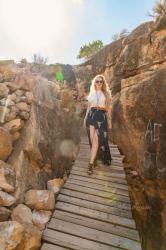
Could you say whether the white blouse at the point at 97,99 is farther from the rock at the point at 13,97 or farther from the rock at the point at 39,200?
the rock at the point at 39,200

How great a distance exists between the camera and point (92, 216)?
4395mm

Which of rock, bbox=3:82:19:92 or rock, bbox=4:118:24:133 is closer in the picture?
rock, bbox=4:118:24:133

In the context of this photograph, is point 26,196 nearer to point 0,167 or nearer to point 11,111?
point 0,167

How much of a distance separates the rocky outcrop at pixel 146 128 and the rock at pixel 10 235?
14.8ft

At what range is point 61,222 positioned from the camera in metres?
4.12

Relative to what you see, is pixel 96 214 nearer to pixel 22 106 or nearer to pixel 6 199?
pixel 6 199

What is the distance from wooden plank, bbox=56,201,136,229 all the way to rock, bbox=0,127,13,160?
124 centimetres

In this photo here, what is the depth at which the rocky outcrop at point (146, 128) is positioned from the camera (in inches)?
275

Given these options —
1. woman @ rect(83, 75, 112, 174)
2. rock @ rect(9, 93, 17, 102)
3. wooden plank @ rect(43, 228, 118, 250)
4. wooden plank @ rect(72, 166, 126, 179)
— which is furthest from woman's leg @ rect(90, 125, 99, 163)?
wooden plank @ rect(43, 228, 118, 250)

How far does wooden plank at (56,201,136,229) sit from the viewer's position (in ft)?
14.3

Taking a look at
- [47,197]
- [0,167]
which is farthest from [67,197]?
[0,167]

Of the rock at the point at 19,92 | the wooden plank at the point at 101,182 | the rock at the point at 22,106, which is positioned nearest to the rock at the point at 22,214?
the wooden plank at the point at 101,182

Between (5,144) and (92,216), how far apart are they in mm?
1909

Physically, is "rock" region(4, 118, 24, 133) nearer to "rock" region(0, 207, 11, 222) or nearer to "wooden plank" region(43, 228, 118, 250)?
"rock" region(0, 207, 11, 222)
